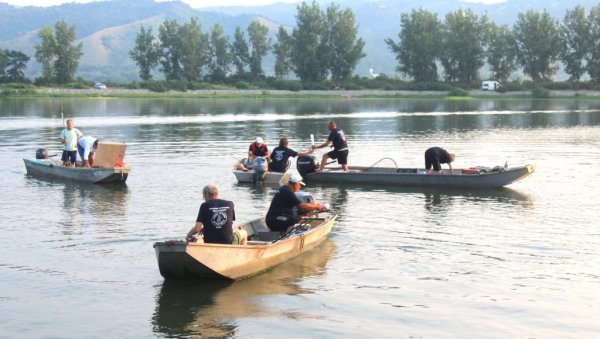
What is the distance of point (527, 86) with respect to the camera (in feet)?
465

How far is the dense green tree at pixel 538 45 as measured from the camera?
14338 cm

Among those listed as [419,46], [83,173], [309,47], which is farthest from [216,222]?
[309,47]

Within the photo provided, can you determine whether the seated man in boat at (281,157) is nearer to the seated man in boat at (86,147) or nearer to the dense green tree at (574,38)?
the seated man in boat at (86,147)

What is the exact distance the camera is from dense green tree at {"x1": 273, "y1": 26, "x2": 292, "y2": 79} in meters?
159

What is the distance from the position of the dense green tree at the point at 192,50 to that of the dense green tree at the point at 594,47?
67.7m

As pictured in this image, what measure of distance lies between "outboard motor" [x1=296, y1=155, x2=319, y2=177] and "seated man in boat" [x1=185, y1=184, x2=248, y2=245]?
16013mm

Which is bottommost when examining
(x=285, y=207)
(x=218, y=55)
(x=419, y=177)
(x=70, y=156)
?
(x=419, y=177)

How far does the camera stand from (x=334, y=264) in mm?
18984

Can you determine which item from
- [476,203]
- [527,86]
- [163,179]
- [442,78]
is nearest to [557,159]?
[476,203]

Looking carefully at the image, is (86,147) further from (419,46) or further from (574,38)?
(574,38)

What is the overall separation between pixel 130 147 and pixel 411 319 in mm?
34900

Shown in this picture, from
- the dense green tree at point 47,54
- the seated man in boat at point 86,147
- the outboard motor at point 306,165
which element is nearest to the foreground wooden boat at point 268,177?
the outboard motor at point 306,165

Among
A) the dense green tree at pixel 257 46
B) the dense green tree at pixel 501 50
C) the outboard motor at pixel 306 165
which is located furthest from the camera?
the dense green tree at pixel 257 46

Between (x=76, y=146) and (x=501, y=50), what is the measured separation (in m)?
→ 125
